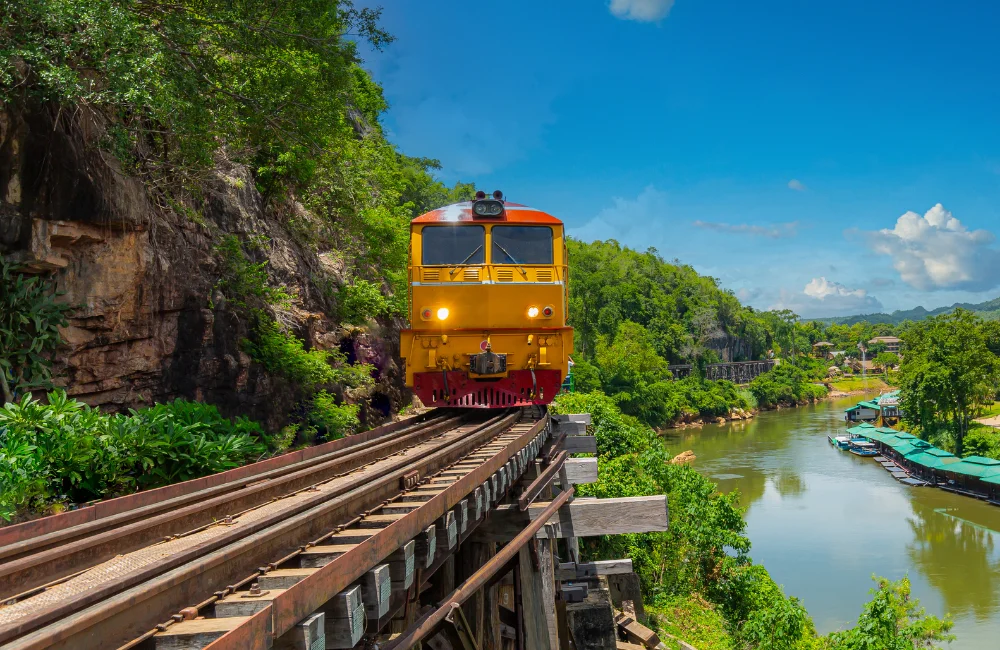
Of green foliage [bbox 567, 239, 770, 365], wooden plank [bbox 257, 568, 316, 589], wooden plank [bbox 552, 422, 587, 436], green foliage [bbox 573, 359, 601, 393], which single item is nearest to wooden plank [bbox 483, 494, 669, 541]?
wooden plank [bbox 552, 422, 587, 436]

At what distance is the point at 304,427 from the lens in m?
Answer: 13.0

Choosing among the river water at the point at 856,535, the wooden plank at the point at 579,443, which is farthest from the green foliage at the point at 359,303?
the river water at the point at 856,535

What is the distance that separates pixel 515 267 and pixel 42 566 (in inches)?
330

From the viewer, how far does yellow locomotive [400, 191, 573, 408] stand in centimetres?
1087

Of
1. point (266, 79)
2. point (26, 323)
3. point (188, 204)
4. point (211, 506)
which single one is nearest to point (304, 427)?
point (188, 204)

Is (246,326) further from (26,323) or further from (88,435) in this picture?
(88,435)

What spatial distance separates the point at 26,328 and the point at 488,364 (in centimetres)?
608

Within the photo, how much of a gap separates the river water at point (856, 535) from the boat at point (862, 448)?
2.54 ft

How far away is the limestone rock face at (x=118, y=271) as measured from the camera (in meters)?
8.68

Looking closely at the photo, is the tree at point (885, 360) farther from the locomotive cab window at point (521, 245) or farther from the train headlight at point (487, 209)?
the train headlight at point (487, 209)

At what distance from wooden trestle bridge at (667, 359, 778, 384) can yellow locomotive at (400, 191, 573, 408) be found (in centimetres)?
6783

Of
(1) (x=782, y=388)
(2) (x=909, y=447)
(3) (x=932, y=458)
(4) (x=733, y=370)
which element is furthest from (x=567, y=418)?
(4) (x=733, y=370)

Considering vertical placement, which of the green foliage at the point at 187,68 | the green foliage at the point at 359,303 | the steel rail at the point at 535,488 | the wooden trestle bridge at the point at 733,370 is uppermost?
the green foliage at the point at 187,68

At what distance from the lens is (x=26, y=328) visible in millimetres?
8562
